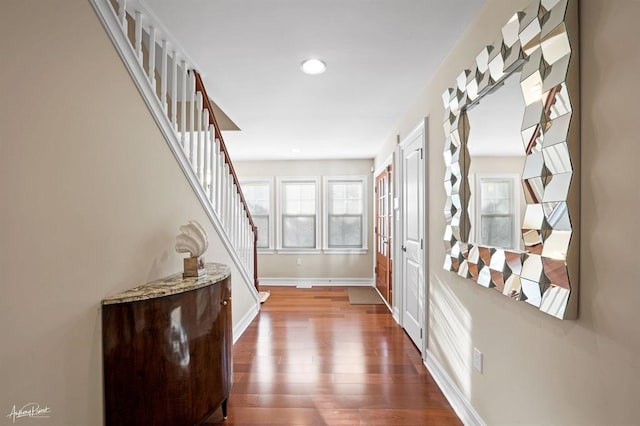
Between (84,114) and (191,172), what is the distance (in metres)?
0.96

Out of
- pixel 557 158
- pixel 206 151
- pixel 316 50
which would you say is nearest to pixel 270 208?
pixel 206 151

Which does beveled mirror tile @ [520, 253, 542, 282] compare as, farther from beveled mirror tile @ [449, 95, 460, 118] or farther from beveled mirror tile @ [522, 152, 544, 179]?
beveled mirror tile @ [449, 95, 460, 118]

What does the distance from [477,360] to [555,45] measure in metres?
1.56

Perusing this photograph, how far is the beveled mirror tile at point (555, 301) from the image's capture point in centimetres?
106

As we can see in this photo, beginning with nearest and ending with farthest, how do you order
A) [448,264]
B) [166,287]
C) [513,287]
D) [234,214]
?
1. [513,287]
2. [166,287]
3. [448,264]
4. [234,214]

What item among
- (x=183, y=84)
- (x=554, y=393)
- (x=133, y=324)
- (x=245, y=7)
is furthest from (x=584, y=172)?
(x=183, y=84)

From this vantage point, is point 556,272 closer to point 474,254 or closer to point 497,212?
point 497,212

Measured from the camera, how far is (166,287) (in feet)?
5.16

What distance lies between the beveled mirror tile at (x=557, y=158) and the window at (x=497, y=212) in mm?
246

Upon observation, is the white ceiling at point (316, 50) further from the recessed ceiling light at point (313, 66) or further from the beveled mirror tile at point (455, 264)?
the beveled mirror tile at point (455, 264)

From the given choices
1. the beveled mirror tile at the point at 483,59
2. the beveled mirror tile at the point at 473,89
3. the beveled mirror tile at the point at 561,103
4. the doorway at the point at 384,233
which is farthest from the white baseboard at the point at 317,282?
the beveled mirror tile at the point at 561,103

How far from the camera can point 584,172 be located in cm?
104

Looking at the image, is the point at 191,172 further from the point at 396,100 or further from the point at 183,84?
the point at 396,100

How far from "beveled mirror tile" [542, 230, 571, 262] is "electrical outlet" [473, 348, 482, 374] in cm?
86
